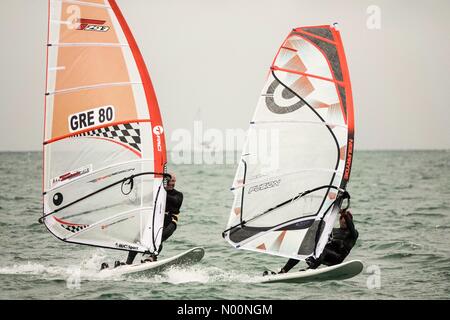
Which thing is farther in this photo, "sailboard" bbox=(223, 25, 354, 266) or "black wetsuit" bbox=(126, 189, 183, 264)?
"black wetsuit" bbox=(126, 189, 183, 264)

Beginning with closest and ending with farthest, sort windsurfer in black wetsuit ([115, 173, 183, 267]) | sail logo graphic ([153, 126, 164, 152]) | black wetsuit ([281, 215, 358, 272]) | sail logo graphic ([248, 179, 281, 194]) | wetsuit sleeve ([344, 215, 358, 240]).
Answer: wetsuit sleeve ([344, 215, 358, 240]), black wetsuit ([281, 215, 358, 272]), sail logo graphic ([153, 126, 164, 152]), windsurfer in black wetsuit ([115, 173, 183, 267]), sail logo graphic ([248, 179, 281, 194])

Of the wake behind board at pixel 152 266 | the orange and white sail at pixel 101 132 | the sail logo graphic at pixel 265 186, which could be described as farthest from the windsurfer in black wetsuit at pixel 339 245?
the orange and white sail at pixel 101 132

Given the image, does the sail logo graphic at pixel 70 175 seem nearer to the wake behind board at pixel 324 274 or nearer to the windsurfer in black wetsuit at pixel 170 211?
the windsurfer in black wetsuit at pixel 170 211

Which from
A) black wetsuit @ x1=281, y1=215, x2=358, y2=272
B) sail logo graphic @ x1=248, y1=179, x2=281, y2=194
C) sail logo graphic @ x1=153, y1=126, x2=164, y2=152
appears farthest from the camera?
sail logo graphic @ x1=248, y1=179, x2=281, y2=194

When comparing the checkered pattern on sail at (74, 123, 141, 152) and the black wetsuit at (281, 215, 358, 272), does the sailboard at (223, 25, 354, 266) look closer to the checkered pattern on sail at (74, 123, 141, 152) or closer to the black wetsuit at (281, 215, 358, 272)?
the black wetsuit at (281, 215, 358, 272)

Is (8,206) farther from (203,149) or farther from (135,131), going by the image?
(135,131)

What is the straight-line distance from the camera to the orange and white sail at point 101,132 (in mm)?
9336

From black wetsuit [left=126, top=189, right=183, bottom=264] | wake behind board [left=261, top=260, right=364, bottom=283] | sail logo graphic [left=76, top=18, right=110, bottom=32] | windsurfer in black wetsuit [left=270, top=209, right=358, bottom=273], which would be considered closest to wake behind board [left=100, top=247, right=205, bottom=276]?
black wetsuit [left=126, top=189, right=183, bottom=264]

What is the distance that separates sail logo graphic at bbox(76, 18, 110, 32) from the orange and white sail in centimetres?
1

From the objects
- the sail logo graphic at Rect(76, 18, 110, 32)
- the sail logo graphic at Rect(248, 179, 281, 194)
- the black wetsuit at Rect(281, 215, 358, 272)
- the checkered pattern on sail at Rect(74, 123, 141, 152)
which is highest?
the sail logo graphic at Rect(76, 18, 110, 32)

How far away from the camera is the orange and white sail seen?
9.34 metres

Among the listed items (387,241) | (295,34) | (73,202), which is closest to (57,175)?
(73,202)

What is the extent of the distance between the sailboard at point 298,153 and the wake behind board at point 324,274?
24 cm

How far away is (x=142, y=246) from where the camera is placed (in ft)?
31.1
